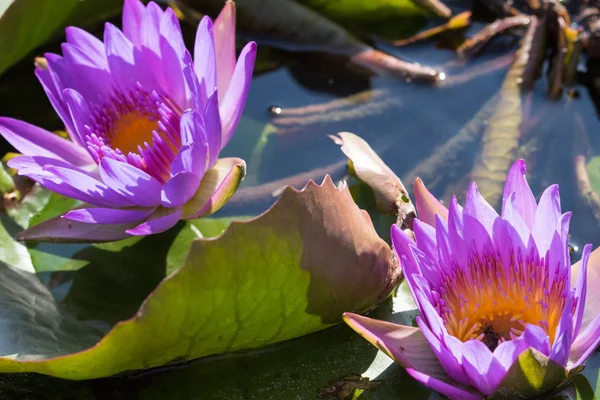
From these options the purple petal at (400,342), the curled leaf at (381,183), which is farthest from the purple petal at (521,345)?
the curled leaf at (381,183)

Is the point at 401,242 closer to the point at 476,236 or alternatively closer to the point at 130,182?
the point at 476,236

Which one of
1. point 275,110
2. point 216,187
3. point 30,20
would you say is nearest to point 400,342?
point 216,187

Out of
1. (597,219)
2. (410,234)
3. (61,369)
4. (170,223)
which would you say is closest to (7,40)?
(170,223)

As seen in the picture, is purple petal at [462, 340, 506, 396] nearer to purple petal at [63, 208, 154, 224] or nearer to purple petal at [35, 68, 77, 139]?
purple petal at [63, 208, 154, 224]

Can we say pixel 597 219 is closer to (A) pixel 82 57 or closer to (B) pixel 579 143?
(B) pixel 579 143

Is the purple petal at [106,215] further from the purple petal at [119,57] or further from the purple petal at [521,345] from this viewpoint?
the purple petal at [521,345]

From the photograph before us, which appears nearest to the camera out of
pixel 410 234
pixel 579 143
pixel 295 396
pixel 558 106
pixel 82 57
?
pixel 295 396

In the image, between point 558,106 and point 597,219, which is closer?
point 597,219
